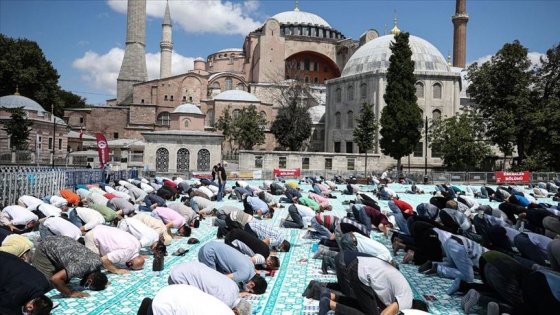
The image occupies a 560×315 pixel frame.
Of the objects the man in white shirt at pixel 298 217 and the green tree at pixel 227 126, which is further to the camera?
the green tree at pixel 227 126

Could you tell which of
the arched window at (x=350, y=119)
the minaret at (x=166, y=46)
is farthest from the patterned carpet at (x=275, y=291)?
the minaret at (x=166, y=46)

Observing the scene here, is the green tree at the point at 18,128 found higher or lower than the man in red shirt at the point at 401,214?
higher

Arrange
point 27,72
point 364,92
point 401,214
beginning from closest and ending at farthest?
1. point 401,214
2. point 364,92
3. point 27,72

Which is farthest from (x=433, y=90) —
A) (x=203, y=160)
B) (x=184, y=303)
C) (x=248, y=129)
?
(x=184, y=303)

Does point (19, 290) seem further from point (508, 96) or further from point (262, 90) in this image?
point (262, 90)

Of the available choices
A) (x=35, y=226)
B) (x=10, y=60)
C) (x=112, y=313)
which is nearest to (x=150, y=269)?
(x=112, y=313)

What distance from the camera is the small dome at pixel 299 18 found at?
60444 millimetres

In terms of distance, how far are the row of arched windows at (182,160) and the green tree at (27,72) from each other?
23469 mm

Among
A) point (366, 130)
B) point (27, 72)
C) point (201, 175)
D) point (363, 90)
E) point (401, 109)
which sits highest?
point (27, 72)

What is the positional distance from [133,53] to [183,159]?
29.2 metres

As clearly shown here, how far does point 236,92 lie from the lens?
45750 mm

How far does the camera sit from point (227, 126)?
4066cm

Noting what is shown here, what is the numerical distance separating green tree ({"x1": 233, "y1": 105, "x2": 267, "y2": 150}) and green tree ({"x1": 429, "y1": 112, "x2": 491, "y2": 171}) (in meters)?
15.4

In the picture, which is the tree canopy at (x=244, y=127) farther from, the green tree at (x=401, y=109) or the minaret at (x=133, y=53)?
the minaret at (x=133, y=53)
